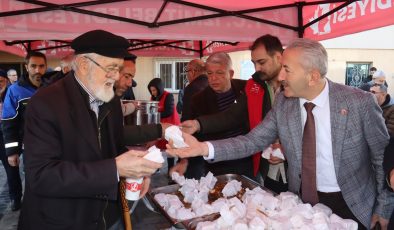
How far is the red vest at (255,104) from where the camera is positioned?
2996mm

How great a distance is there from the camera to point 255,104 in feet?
9.93

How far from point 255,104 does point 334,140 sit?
45.3 inches

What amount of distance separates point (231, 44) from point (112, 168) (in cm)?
545

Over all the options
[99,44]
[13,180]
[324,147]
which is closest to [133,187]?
[99,44]

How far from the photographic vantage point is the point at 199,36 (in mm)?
4039

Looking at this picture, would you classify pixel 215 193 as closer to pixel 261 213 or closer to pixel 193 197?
pixel 193 197

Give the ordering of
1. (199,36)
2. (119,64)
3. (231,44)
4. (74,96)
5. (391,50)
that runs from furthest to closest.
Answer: (391,50) < (231,44) < (199,36) < (119,64) < (74,96)

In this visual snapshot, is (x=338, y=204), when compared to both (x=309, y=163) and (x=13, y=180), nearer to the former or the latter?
(x=309, y=163)

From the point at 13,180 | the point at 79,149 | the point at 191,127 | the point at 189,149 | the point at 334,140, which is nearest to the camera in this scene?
the point at 79,149

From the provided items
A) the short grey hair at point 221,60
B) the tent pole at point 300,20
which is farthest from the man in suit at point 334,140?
the tent pole at point 300,20

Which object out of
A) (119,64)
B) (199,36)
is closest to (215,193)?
(119,64)

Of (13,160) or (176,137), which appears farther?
(13,160)

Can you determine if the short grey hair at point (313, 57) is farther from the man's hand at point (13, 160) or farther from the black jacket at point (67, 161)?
the man's hand at point (13, 160)

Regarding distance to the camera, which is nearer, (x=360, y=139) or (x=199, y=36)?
(x=360, y=139)
